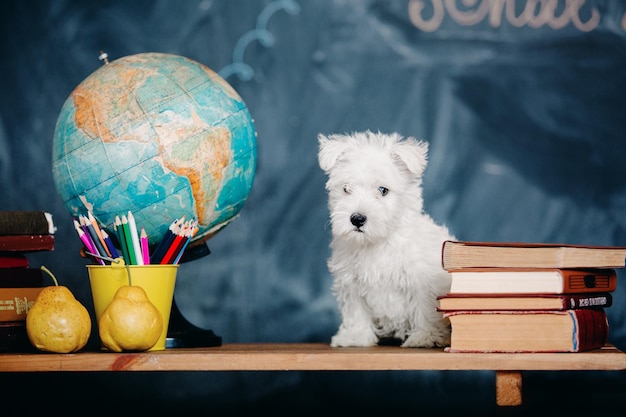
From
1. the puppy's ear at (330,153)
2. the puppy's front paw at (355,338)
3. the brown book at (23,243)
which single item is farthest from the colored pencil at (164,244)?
the puppy's front paw at (355,338)

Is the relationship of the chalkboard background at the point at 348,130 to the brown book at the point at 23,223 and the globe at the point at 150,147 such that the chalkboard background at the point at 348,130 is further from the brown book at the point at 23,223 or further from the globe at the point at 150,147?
the brown book at the point at 23,223

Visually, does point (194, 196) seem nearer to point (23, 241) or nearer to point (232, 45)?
point (23, 241)

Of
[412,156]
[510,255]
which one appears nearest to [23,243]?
[412,156]

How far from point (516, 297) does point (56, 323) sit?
1.35 m

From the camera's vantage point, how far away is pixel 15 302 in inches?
109

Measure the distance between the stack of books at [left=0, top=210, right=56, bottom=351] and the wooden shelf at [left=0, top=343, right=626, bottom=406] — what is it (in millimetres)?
216

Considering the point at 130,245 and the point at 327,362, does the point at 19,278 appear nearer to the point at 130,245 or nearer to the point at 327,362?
the point at 130,245

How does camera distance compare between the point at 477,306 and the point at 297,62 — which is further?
the point at 297,62

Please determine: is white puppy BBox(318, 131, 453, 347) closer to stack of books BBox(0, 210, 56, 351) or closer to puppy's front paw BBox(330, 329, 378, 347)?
puppy's front paw BBox(330, 329, 378, 347)

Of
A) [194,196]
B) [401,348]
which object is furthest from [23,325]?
[401,348]

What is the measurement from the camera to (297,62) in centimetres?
434

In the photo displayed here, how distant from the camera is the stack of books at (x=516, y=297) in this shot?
98.5 inches

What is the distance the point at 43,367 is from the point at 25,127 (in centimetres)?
218

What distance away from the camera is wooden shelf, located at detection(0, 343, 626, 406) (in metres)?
2.47
